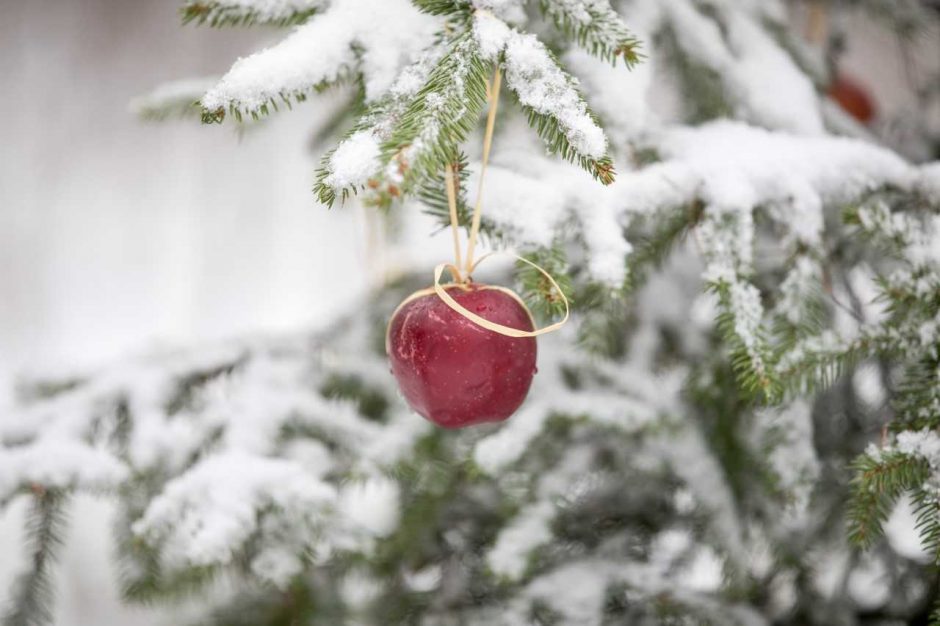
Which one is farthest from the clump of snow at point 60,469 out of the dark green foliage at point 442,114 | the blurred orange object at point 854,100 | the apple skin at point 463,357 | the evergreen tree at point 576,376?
the blurred orange object at point 854,100

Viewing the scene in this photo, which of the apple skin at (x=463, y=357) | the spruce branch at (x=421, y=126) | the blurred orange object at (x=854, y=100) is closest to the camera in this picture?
the spruce branch at (x=421, y=126)

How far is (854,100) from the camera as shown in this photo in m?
1.07

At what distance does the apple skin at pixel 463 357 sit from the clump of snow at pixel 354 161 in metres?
0.11

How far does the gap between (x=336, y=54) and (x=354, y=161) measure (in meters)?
0.13

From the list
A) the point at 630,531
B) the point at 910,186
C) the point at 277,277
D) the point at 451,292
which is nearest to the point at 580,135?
the point at 451,292

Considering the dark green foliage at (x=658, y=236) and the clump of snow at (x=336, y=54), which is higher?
the clump of snow at (x=336, y=54)

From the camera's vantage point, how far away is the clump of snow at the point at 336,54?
37cm

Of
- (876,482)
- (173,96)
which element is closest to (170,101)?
(173,96)

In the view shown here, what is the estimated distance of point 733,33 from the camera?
70 cm

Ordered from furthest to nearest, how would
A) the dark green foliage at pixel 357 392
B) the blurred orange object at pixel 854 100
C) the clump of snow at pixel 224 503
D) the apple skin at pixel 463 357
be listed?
the blurred orange object at pixel 854 100 < the dark green foliage at pixel 357 392 < the clump of snow at pixel 224 503 < the apple skin at pixel 463 357

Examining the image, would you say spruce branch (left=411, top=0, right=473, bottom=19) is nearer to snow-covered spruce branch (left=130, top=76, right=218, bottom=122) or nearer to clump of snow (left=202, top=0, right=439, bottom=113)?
clump of snow (left=202, top=0, right=439, bottom=113)

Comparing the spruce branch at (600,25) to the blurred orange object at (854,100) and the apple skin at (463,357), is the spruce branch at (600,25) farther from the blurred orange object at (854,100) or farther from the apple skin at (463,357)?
the blurred orange object at (854,100)

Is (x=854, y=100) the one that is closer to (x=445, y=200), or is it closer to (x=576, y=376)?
(x=576, y=376)

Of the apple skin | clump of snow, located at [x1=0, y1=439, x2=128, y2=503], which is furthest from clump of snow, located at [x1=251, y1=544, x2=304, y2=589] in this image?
the apple skin
